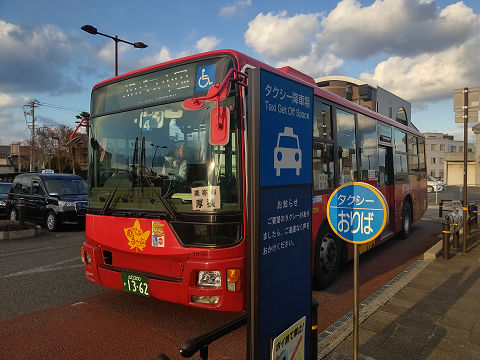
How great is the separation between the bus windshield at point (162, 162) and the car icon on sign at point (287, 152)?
1343 mm

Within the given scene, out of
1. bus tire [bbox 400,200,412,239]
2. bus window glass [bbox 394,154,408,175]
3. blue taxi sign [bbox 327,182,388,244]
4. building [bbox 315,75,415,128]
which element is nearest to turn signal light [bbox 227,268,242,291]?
blue taxi sign [bbox 327,182,388,244]

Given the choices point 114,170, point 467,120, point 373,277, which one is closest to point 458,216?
point 467,120

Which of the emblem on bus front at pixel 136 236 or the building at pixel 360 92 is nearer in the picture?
the emblem on bus front at pixel 136 236

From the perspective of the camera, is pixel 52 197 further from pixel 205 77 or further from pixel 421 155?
pixel 421 155

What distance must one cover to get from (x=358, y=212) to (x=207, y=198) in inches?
60.7

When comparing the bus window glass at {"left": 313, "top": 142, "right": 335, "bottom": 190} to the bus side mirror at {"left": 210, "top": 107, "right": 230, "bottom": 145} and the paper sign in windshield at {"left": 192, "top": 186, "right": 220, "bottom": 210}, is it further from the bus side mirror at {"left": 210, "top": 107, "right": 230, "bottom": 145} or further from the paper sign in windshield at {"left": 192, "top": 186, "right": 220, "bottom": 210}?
the bus side mirror at {"left": 210, "top": 107, "right": 230, "bottom": 145}

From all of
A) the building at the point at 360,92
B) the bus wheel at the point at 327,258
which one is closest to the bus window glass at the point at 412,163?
the bus wheel at the point at 327,258

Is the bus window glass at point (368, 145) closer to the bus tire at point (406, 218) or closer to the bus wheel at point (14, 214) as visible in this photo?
the bus tire at point (406, 218)

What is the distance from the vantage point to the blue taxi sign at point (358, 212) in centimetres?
279

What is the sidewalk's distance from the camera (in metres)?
3.50

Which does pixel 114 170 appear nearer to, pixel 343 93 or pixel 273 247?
pixel 273 247

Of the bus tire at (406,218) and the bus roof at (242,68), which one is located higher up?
the bus roof at (242,68)

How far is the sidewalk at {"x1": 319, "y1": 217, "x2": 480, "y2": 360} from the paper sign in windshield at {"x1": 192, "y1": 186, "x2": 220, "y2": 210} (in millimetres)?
1825

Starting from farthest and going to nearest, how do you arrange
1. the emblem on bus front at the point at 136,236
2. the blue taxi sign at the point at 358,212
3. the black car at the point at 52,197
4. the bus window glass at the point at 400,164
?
1. the black car at the point at 52,197
2. the bus window glass at the point at 400,164
3. the emblem on bus front at the point at 136,236
4. the blue taxi sign at the point at 358,212
